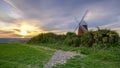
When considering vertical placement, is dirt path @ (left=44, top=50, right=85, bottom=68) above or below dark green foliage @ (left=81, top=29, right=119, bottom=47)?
below

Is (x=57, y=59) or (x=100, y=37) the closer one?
(x=57, y=59)

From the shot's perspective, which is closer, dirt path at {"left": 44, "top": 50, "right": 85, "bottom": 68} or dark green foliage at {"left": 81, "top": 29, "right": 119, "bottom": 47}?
dirt path at {"left": 44, "top": 50, "right": 85, "bottom": 68}

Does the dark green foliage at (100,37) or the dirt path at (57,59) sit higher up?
the dark green foliage at (100,37)

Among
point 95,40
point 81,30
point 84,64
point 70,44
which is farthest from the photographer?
point 81,30

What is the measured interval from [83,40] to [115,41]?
411 centimetres

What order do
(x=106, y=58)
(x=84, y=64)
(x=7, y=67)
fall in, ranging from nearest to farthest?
(x=7, y=67) → (x=84, y=64) → (x=106, y=58)

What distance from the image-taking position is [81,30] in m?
29.5

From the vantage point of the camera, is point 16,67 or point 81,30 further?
point 81,30

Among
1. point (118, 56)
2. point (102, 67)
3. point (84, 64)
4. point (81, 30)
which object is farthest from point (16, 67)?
point (81, 30)

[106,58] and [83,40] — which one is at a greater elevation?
[83,40]

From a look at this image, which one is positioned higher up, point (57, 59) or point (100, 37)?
point (100, 37)

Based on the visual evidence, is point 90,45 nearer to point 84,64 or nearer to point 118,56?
point 118,56

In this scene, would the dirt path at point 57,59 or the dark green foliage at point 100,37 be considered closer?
the dirt path at point 57,59

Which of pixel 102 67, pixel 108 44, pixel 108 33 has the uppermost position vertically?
pixel 108 33
